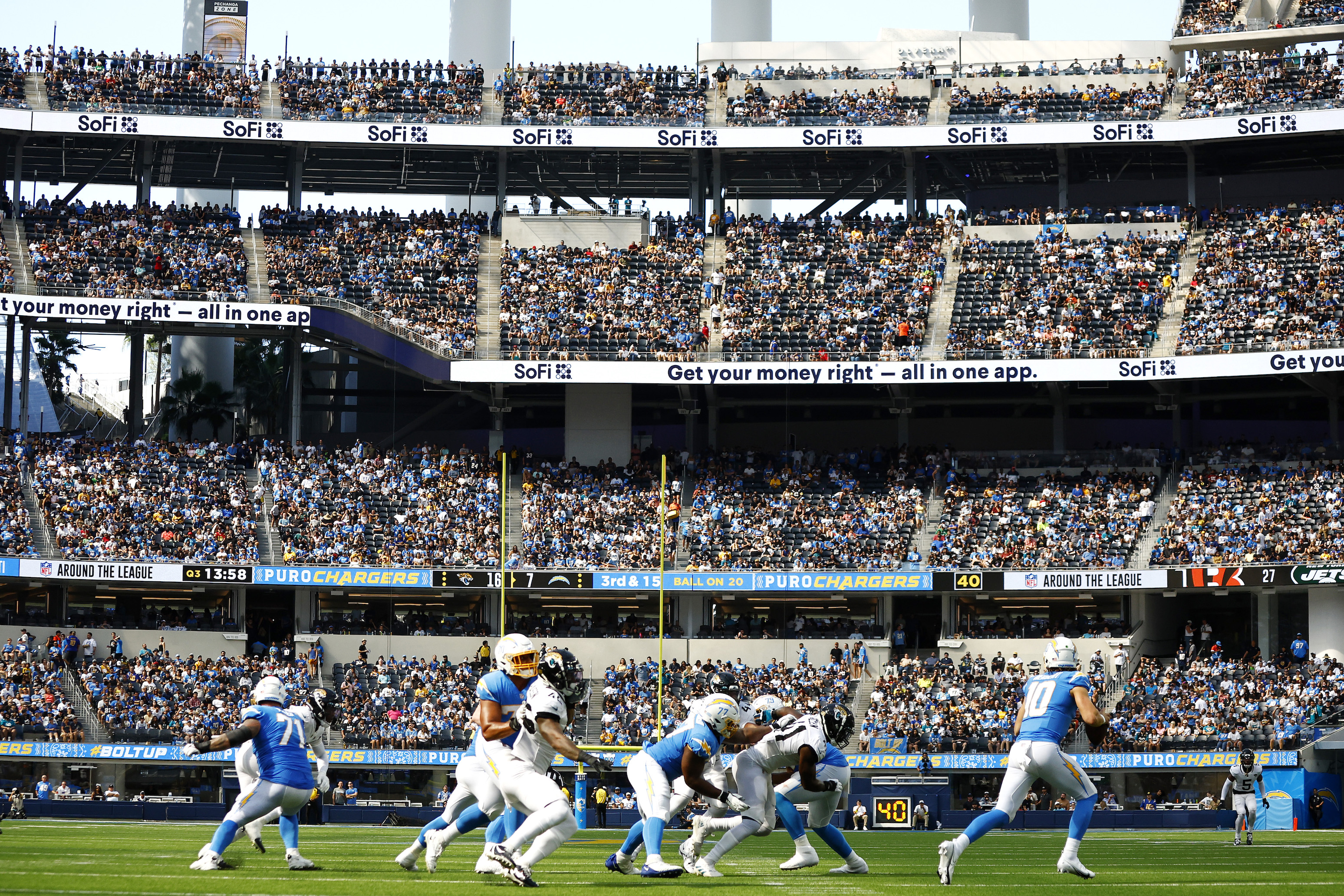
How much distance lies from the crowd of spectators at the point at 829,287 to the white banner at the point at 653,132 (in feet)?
10.3

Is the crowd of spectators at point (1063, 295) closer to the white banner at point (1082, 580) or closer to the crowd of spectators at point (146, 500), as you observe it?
the white banner at point (1082, 580)

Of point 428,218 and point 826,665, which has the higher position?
point 428,218

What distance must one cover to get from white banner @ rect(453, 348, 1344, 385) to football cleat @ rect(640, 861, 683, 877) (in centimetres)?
3302

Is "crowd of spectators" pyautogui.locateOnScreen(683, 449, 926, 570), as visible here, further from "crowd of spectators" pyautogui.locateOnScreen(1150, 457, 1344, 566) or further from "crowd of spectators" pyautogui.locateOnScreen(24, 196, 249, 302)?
"crowd of spectators" pyautogui.locateOnScreen(24, 196, 249, 302)

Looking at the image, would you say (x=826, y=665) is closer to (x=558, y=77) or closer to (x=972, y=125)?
(x=972, y=125)

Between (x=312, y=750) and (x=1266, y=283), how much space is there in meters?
36.7

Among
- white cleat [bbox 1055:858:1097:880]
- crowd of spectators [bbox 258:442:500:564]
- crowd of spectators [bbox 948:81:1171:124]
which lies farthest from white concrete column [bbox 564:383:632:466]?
white cleat [bbox 1055:858:1097:880]

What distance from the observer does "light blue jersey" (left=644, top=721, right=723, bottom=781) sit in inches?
545

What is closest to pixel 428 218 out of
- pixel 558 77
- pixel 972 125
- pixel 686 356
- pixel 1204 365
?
pixel 558 77

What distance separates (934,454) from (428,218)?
18263 millimetres

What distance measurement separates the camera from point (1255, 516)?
4300cm

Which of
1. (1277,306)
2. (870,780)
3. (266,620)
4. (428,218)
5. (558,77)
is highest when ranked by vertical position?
(558,77)

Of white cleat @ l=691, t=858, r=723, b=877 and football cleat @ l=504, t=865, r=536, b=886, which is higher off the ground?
football cleat @ l=504, t=865, r=536, b=886

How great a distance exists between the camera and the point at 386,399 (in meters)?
57.3
